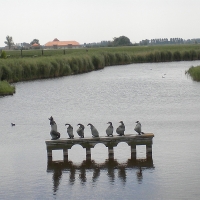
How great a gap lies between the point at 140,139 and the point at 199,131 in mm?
5980

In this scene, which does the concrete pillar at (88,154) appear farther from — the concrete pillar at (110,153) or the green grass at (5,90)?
the green grass at (5,90)

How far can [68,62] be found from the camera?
Answer: 6800 centimetres

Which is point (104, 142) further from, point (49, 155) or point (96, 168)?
point (49, 155)

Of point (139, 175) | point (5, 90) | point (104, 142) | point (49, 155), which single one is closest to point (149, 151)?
point (104, 142)

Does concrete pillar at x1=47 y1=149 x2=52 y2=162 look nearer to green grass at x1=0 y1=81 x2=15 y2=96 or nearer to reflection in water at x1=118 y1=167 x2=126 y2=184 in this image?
reflection in water at x1=118 y1=167 x2=126 y2=184

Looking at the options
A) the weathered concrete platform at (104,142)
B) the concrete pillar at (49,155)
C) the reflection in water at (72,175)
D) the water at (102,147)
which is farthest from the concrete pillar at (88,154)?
the concrete pillar at (49,155)

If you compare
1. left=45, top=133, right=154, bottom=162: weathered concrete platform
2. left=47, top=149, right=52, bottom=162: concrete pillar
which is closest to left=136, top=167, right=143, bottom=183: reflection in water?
left=45, top=133, right=154, bottom=162: weathered concrete platform

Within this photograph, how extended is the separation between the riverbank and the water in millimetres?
9183

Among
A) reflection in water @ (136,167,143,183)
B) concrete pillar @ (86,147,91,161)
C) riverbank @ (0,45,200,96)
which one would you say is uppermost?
riverbank @ (0,45,200,96)

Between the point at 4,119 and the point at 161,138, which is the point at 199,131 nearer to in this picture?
the point at 161,138

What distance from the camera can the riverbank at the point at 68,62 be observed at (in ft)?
188

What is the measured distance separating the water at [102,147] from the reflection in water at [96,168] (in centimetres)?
3

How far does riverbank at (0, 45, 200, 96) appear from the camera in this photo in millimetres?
57438

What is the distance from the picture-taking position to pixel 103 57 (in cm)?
8262
